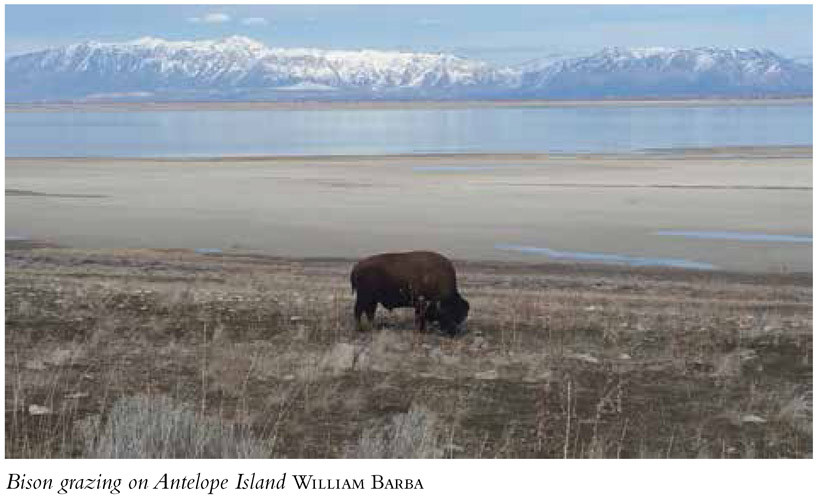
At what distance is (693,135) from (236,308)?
7014cm

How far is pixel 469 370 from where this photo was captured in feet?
37.8

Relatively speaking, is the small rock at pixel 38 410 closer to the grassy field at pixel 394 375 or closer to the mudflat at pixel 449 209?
the grassy field at pixel 394 375

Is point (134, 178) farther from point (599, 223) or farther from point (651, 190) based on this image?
point (599, 223)

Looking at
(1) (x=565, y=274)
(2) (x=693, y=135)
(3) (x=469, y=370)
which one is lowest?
(2) (x=693, y=135)

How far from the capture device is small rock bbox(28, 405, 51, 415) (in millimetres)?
9719

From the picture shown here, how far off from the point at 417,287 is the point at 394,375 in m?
Result: 1.83

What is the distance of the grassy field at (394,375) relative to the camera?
29.3 ft

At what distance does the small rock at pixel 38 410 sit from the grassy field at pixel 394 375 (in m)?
0.01

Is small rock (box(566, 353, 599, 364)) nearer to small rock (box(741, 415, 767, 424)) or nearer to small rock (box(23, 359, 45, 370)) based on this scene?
small rock (box(741, 415, 767, 424))

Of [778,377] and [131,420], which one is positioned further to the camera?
[778,377]

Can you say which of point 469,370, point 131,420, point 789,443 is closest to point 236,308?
point 469,370

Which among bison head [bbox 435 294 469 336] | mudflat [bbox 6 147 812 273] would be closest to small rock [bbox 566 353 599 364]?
bison head [bbox 435 294 469 336]

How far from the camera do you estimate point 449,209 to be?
31.9 meters

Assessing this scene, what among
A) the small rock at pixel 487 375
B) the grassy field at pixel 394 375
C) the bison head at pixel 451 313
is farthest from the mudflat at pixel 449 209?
the small rock at pixel 487 375
